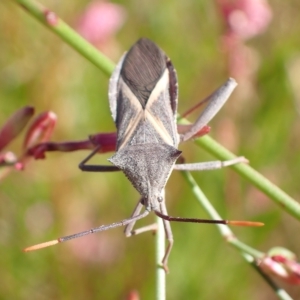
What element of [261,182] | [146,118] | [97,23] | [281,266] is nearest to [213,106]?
[146,118]

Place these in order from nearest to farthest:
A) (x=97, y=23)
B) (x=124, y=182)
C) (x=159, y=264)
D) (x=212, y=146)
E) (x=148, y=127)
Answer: (x=159, y=264)
(x=212, y=146)
(x=148, y=127)
(x=97, y=23)
(x=124, y=182)

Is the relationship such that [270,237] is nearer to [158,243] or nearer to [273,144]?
[273,144]

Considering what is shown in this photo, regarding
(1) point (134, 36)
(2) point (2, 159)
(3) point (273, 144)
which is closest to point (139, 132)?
(2) point (2, 159)

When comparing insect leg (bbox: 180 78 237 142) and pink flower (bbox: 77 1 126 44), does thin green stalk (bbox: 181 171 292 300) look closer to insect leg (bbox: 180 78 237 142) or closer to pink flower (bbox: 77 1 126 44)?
insect leg (bbox: 180 78 237 142)

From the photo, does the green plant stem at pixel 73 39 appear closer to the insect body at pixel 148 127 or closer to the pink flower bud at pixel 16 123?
the insect body at pixel 148 127

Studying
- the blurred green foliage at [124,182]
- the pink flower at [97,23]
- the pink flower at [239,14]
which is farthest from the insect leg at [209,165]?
the pink flower at [97,23]

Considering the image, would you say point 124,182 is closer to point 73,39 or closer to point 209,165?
point 209,165
